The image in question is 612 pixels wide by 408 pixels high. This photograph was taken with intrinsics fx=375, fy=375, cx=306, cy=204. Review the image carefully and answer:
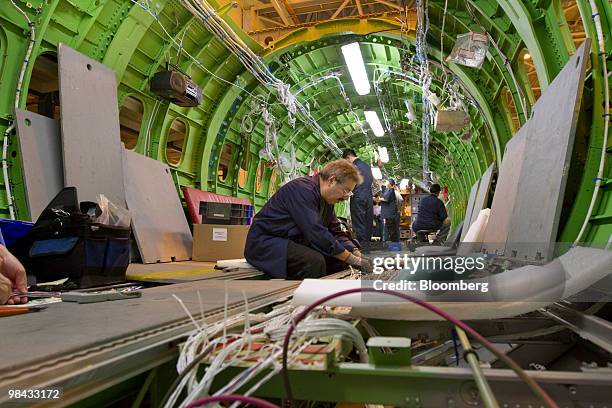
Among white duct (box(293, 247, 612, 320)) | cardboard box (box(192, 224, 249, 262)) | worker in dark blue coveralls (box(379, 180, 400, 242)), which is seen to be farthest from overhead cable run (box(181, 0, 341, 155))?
white duct (box(293, 247, 612, 320))

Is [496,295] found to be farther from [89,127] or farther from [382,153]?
[382,153]

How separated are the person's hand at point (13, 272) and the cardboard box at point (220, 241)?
3581 millimetres

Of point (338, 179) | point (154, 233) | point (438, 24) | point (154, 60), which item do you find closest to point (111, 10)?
point (154, 60)

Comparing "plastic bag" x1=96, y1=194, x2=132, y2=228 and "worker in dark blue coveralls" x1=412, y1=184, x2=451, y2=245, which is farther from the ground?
"worker in dark blue coveralls" x1=412, y1=184, x2=451, y2=245

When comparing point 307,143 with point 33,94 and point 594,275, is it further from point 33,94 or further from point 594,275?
point 594,275

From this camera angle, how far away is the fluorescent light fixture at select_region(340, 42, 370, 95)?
23.7 ft

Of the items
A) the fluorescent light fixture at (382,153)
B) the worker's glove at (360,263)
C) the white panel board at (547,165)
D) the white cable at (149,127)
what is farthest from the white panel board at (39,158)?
the fluorescent light fixture at (382,153)

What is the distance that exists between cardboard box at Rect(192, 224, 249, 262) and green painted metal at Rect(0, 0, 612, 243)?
173 cm

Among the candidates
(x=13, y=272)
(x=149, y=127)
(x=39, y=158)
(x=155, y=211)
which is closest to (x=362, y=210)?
(x=155, y=211)

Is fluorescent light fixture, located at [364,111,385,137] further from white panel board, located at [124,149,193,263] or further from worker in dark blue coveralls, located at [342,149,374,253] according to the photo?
white panel board, located at [124,149,193,263]

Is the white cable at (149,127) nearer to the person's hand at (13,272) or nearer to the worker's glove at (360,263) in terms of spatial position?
the worker's glove at (360,263)

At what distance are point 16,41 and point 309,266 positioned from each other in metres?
3.79

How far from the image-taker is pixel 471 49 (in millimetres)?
4738

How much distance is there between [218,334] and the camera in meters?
1.32
